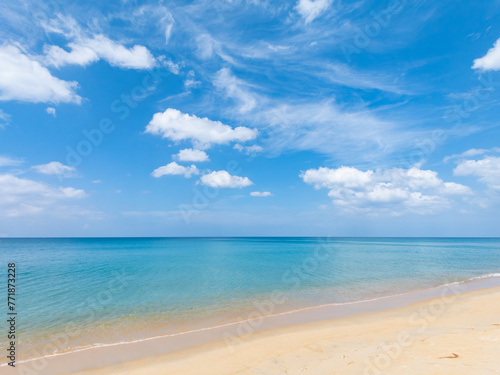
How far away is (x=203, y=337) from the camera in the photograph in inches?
459

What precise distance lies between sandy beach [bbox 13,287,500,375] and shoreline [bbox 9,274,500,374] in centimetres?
7

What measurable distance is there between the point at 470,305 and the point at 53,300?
27047 millimetres

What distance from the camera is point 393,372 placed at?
7422mm

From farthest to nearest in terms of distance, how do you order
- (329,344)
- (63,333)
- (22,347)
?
(63,333)
(22,347)
(329,344)

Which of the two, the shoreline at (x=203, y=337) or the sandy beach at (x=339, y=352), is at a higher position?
the sandy beach at (x=339, y=352)

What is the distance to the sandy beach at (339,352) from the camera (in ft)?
26.1

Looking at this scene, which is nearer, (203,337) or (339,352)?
(339,352)

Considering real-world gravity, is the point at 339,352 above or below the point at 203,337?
above

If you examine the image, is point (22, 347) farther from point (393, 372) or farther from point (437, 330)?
point (437, 330)

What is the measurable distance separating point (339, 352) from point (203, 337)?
5855mm

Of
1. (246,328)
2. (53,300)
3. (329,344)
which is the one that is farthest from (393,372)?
(53,300)

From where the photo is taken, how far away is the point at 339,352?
9312 mm

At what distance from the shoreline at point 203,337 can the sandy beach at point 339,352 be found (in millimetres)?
74

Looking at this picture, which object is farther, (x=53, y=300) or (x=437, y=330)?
(x=53, y=300)
